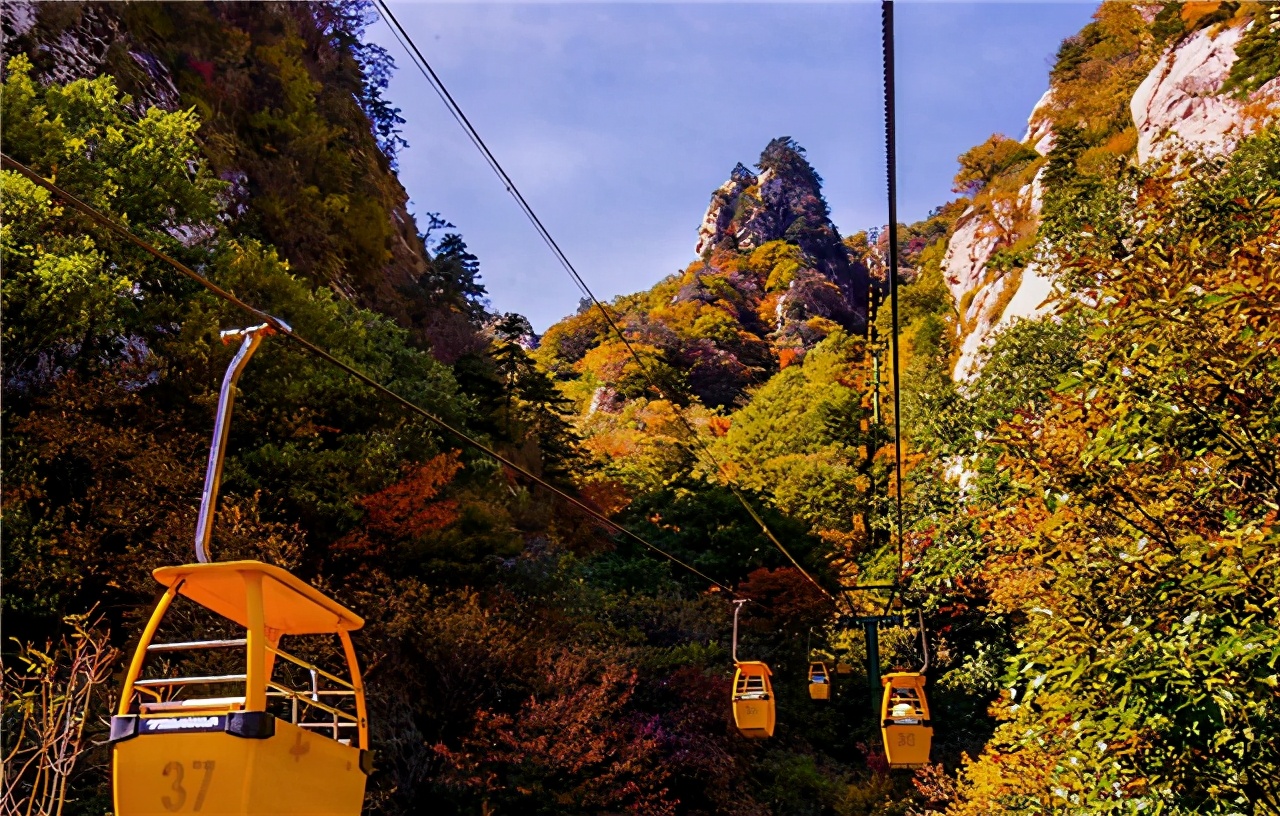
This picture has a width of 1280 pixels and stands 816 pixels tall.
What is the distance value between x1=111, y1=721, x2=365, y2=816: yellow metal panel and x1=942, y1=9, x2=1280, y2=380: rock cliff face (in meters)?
22.9

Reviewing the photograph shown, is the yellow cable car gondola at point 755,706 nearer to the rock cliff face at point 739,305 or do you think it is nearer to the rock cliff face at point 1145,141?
the rock cliff face at point 1145,141

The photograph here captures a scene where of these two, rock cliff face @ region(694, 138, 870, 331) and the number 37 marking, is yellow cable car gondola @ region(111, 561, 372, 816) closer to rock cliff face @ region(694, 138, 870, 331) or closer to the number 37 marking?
the number 37 marking

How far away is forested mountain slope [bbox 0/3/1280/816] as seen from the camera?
6.59 metres

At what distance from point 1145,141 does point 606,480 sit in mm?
22407

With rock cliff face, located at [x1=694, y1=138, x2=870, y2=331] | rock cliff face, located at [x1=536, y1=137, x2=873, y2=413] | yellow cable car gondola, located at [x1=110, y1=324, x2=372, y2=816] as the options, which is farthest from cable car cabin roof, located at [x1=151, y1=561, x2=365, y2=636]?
rock cliff face, located at [x1=694, y1=138, x2=870, y2=331]

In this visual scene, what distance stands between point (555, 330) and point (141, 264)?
203ft

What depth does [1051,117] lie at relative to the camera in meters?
48.8

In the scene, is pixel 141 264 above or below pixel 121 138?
below

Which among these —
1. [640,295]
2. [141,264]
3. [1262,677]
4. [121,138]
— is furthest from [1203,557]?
[640,295]

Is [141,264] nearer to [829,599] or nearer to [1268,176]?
[829,599]

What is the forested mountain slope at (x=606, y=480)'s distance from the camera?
659 centimetres

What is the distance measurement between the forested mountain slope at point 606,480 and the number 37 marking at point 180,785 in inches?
198

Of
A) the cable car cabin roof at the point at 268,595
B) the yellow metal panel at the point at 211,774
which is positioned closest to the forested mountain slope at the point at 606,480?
the cable car cabin roof at the point at 268,595

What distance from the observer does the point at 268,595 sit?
5551 mm
